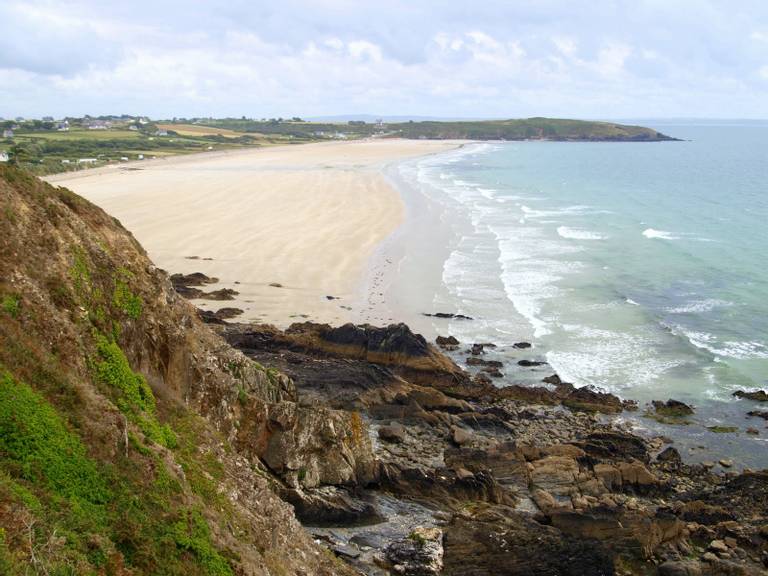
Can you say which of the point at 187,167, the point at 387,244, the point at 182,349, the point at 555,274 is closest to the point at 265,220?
the point at 387,244

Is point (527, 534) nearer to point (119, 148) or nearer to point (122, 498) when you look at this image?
point (122, 498)

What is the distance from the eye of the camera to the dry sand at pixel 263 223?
3606 cm

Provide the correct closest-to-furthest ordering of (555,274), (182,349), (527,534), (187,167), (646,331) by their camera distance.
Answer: (182,349) < (527,534) < (646,331) < (555,274) < (187,167)

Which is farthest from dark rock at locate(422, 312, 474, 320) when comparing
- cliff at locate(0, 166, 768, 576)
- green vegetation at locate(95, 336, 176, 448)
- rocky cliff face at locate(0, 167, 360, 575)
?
green vegetation at locate(95, 336, 176, 448)

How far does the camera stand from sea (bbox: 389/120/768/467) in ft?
90.8

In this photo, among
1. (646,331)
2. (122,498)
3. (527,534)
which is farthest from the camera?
(646,331)

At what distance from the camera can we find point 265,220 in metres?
55.7

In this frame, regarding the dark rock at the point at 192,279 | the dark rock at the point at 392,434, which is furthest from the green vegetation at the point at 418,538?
the dark rock at the point at 192,279

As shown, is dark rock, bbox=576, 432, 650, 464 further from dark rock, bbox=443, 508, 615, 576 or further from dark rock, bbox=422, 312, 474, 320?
dark rock, bbox=422, 312, 474, 320

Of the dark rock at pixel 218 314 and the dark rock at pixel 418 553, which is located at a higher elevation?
the dark rock at pixel 218 314

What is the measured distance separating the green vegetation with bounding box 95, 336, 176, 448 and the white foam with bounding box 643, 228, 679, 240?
50.3 metres

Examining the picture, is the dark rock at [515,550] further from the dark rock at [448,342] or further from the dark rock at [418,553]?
the dark rock at [448,342]

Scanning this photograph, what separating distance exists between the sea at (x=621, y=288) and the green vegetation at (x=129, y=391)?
17105mm

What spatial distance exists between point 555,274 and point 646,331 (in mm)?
10314
